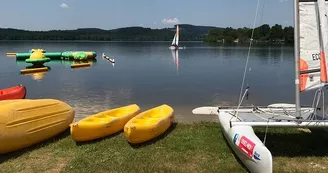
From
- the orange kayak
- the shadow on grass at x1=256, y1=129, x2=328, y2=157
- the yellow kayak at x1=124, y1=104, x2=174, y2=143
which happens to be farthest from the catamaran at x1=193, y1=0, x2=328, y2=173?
the orange kayak

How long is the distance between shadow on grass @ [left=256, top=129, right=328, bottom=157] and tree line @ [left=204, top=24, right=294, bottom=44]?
451 ft

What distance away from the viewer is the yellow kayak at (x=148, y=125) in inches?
381

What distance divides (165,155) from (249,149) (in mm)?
2287

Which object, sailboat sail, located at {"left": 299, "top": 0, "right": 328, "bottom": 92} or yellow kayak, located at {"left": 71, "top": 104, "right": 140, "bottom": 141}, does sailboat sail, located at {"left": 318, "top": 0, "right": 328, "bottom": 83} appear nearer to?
sailboat sail, located at {"left": 299, "top": 0, "right": 328, "bottom": 92}

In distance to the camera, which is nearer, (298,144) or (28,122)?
(28,122)

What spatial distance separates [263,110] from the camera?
10.5 m

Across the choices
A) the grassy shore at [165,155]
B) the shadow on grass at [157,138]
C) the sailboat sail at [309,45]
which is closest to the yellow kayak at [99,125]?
the grassy shore at [165,155]

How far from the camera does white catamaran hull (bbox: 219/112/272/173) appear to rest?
23.7 feet

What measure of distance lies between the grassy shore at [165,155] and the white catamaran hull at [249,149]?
38cm

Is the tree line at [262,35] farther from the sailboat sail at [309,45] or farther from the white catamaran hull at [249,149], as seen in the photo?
the white catamaran hull at [249,149]

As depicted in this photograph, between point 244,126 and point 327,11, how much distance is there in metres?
3.64

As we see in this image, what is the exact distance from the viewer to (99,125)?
10.4m

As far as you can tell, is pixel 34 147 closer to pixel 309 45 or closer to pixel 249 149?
pixel 249 149

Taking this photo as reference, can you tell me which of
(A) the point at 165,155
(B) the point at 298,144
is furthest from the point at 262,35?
(A) the point at 165,155
